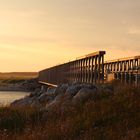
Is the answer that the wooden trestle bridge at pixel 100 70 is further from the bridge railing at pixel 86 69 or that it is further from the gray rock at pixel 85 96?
the gray rock at pixel 85 96

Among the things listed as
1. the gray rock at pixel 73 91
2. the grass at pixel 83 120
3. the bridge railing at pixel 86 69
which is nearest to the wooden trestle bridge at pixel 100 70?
the bridge railing at pixel 86 69

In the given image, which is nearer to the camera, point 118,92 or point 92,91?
point 118,92

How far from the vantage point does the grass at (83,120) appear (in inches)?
482

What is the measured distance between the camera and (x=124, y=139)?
1150cm

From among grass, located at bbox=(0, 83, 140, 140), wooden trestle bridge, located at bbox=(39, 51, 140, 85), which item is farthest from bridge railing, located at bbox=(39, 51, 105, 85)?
grass, located at bbox=(0, 83, 140, 140)

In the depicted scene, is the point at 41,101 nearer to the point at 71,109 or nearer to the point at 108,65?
the point at 71,109

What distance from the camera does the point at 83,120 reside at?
1396 centimetres

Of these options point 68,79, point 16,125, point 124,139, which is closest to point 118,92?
point 16,125

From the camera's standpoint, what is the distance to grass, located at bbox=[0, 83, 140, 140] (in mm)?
12242

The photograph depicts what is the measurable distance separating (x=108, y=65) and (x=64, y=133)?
3098cm

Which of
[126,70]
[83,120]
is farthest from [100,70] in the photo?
[83,120]

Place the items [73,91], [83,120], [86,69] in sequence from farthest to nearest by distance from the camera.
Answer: [86,69] < [73,91] < [83,120]

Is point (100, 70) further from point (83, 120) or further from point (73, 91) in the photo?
point (83, 120)

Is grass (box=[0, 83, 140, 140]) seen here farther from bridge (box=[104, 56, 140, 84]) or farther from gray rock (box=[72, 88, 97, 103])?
bridge (box=[104, 56, 140, 84])
